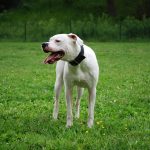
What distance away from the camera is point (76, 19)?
4219 cm

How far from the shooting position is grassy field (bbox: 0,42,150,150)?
6.15 metres

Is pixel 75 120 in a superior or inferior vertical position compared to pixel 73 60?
inferior

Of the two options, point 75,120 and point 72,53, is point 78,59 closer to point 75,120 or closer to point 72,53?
point 72,53

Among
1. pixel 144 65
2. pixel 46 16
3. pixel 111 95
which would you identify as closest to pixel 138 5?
pixel 46 16

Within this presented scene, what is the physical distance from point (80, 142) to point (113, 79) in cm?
751

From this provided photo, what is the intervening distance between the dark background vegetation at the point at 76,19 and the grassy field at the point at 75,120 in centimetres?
1926

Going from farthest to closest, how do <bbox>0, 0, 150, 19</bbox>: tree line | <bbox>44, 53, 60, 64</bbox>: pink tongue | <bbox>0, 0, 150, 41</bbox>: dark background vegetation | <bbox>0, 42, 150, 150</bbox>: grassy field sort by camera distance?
<bbox>0, 0, 150, 19</bbox>: tree line
<bbox>0, 0, 150, 41</bbox>: dark background vegetation
<bbox>44, 53, 60, 64</bbox>: pink tongue
<bbox>0, 42, 150, 150</bbox>: grassy field

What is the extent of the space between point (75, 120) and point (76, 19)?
34871 mm

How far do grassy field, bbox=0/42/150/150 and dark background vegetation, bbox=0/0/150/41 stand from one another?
19.3 metres

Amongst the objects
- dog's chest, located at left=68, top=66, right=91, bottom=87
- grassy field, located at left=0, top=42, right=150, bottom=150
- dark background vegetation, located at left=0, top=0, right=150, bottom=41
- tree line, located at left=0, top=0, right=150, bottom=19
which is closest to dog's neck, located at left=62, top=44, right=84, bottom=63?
dog's chest, located at left=68, top=66, right=91, bottom=87

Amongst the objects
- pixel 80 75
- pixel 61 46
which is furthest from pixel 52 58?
pixel 80 75

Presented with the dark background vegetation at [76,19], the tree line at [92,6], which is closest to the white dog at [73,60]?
the dark background vegetation at [76,19]

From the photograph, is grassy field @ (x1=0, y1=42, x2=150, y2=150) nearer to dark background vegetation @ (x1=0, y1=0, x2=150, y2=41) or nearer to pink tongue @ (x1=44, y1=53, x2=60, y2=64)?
pink tongue @ (x1=44, y1=53, x2=60, y2=64)

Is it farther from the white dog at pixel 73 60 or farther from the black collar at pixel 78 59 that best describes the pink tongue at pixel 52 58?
the black collar at pixel 78 59
